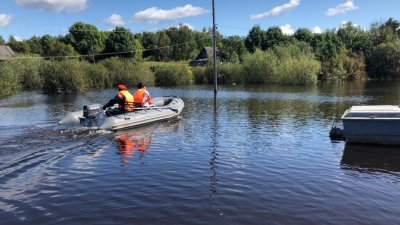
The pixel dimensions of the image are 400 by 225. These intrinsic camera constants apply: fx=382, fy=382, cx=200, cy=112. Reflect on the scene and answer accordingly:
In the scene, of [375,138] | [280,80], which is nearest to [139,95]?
[375,138]

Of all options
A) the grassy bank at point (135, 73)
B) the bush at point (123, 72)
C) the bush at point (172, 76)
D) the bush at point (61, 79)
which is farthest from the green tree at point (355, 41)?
the bush at point (61, 79)

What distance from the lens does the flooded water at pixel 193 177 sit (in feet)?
21.2

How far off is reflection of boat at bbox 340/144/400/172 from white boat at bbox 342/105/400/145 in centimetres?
22

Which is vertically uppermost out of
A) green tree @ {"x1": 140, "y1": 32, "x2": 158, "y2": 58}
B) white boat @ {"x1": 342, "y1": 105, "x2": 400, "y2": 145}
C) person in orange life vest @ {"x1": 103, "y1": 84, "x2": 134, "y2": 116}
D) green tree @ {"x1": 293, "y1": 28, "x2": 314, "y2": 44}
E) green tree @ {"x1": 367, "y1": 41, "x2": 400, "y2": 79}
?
green tree @ {"x1": 140, "y1": 32, "x2": 158, "y2": 58}

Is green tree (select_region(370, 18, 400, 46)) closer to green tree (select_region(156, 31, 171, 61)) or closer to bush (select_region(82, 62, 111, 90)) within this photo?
green tree (select_region(156, 31, 171, 61))

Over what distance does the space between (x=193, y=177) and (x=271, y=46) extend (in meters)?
63.3

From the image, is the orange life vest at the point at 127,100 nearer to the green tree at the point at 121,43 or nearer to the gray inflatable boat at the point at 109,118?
the gray inflatable boat at the point at 109,118

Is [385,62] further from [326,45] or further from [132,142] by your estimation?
→ [132,142]

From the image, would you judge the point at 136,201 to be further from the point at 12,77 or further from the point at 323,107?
the point at 12,77

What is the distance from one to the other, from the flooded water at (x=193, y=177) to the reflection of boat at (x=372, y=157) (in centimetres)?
3

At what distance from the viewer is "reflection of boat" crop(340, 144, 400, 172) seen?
9.81 metres

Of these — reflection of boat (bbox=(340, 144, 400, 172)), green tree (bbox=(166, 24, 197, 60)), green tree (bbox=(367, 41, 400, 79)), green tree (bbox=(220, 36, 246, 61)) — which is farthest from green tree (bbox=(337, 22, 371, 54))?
reflection of boat (bbox=(340, 144, 400, 172))

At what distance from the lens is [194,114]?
20.0m

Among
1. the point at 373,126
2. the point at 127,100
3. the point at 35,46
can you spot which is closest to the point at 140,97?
the point at 127,100
